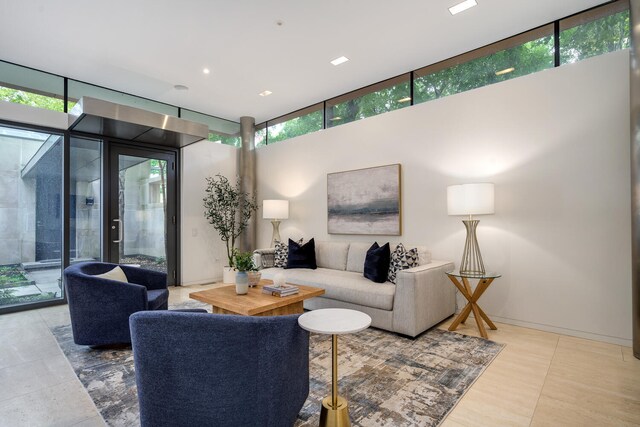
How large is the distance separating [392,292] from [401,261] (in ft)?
1.35

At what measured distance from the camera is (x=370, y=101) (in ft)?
15.3

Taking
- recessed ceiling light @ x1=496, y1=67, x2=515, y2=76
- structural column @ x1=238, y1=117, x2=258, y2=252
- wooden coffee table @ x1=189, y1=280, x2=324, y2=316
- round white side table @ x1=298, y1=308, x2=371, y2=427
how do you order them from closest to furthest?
round white side table @ x1=298, y1=308, x2=371, y2=427
wooden coffee table @ x1=189, y1=280, x2=324, y2=316
recessed ceiling light @ x1=496, y1=67, x2=515, y2=76
structural column @ x1=238, y1=117, x2=258, y2=252

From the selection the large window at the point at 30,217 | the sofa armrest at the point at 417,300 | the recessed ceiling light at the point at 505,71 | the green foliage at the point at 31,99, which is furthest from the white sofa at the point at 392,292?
the green foliage at the point at 31,99

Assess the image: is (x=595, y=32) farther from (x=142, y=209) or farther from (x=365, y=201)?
(x=142, y=209)

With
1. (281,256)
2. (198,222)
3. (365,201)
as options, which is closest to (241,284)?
(281,256)

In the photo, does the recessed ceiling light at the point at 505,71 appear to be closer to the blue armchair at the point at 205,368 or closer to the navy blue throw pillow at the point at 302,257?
the navy blue throw pillow at the point at 302,257

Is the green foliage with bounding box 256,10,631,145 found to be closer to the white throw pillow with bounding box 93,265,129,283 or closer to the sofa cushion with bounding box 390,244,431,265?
the sofa cushion with bounding box 390,244,431,265

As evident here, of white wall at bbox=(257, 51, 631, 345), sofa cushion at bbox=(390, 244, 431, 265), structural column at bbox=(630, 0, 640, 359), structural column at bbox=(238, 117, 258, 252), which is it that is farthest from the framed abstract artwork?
structural column at bbox=(630, 0, 640, 359)

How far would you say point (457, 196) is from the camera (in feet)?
10.7

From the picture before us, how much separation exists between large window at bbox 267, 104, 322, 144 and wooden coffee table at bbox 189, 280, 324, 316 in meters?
3.20

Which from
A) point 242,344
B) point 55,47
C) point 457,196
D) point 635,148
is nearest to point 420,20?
point 457,196

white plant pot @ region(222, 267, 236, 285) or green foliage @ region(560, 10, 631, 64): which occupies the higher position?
green foliage @ region(560, 10, 631, 64)

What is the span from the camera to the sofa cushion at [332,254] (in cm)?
443

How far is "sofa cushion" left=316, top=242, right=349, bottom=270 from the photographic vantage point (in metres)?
4.43
